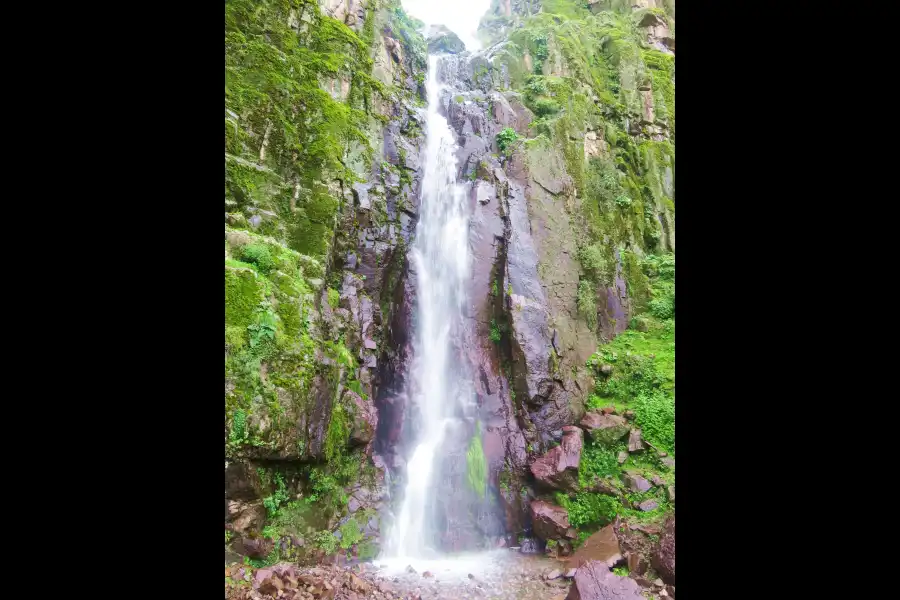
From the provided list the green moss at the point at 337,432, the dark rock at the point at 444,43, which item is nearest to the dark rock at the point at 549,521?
the green moss at the point at 337,432

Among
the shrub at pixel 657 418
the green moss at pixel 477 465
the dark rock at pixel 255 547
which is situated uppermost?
the shrub at pixel 657 418

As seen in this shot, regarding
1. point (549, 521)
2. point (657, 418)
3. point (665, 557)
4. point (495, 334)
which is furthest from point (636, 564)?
point (495, 334)

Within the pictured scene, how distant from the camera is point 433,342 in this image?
10.6 metres

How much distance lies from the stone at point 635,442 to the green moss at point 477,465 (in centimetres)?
292

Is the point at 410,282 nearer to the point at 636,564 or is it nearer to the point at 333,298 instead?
the point at 333,298

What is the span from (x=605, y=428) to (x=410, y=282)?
541 centimetres

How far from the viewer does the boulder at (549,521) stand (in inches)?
328

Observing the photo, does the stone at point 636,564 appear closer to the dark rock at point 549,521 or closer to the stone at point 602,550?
the stone at point 602,550

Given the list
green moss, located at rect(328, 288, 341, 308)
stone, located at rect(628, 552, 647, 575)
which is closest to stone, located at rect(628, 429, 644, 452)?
stone, located at rect(628, 552, 647, 575)

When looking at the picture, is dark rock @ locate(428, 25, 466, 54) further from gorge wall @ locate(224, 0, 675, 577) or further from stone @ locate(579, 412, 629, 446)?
stone @ locate(579, 412, 629, 446)

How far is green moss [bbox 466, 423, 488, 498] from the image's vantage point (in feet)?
30.2
